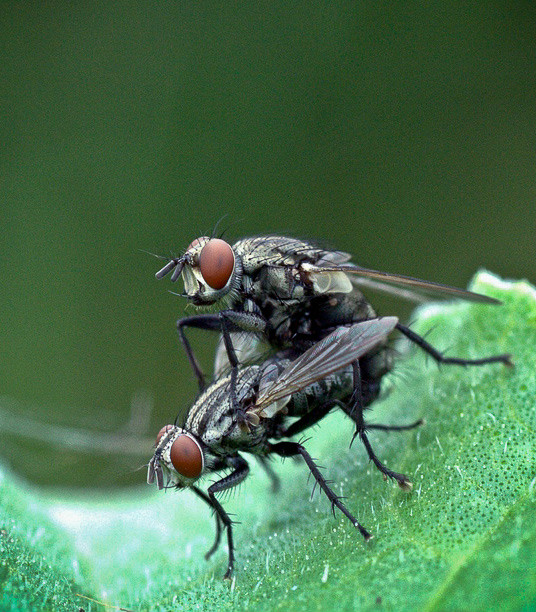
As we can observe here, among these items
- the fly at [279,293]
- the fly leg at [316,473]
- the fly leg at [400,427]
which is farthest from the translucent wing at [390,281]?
the fly leg at [316,473]

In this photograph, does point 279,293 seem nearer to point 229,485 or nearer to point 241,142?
point 229,485

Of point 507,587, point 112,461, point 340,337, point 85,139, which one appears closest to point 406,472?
point 340,337

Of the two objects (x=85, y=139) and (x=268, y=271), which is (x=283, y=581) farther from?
(x=85, y=139)

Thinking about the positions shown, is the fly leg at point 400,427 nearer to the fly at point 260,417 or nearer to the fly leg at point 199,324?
the fly at point 260,417

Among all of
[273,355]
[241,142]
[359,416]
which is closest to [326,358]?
[359,416]

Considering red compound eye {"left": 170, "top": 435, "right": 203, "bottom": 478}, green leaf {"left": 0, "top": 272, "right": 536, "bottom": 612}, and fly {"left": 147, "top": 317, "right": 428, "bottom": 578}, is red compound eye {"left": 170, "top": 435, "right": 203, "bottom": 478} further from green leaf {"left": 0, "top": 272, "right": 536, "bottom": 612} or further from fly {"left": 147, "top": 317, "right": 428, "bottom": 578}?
green leaf {"left": 0, "top": 272, "right": 536, "bottom": 612}

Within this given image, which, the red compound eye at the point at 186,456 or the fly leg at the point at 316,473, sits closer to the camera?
the fly leg at the point at 316,473

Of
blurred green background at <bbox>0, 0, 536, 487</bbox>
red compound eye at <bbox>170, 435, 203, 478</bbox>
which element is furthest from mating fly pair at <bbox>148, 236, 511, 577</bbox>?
blurred green background at <bbox>0, 0, 536, 487</bbox>
